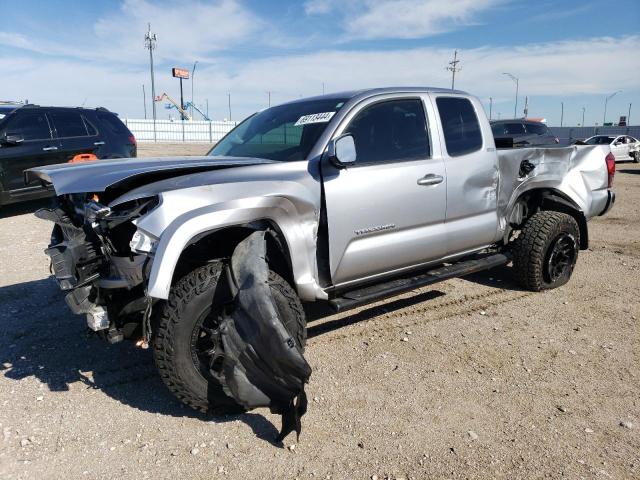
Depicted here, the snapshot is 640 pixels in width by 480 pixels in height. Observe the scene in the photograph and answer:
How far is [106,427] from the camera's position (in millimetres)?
2902

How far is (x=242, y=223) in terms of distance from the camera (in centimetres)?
296

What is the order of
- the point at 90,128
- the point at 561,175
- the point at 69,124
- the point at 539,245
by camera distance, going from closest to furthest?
the point at 539,245, the point at 561,175, the point at 69,124, the point at 90,128

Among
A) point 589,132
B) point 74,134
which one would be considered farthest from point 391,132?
point 589,132

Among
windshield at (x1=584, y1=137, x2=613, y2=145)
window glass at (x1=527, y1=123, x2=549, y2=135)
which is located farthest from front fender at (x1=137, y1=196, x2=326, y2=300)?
windshield at (x1=584, y1=137, x2=613, y2=145)

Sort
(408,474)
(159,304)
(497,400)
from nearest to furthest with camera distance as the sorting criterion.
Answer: (408,474), (159,304), (497,400)

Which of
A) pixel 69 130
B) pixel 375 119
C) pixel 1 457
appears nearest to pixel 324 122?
pixel 375 119

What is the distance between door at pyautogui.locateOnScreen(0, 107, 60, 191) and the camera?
8375 millimetres

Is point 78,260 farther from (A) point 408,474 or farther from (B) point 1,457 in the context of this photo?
(A) point 408,474

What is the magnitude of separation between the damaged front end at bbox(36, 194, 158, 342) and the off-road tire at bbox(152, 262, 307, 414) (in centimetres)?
17

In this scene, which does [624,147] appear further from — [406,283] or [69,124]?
[406,283]

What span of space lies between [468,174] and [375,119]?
3.25 feet

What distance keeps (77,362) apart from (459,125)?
3.55 m

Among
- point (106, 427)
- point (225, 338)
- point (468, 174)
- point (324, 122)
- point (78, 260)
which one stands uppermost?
point (324, 122)

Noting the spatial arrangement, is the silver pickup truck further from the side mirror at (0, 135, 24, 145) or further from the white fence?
the white fence
